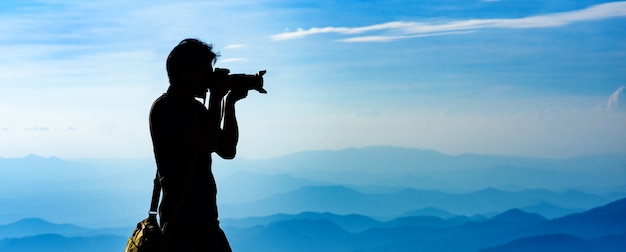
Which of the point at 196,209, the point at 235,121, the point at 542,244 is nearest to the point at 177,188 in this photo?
the point at 196,209

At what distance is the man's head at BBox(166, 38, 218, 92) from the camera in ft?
17.6

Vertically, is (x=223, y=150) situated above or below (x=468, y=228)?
below

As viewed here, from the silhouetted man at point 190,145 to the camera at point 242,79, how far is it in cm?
3

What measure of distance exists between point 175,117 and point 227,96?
33 cm

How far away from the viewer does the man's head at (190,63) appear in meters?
5.37

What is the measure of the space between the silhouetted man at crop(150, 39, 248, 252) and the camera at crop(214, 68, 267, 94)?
0.03 metres

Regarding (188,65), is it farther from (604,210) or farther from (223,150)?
(604,210)

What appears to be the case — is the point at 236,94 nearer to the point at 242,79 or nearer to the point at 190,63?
the point at 242,79

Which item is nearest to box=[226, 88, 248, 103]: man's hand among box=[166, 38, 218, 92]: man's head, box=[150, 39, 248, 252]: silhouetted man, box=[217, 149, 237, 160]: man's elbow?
box=[150, 39, 248, 252]: silhouetted man

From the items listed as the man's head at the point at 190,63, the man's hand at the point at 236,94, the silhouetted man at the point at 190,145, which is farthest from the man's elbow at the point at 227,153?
the man's head at the point at 190,63

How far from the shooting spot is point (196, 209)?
5.35m

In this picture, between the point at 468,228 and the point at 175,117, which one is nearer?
the point at 175,117

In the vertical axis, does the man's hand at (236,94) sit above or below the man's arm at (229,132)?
above

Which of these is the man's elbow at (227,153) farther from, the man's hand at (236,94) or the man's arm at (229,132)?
the man's hand at (236,94)
